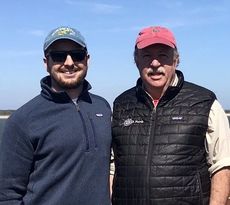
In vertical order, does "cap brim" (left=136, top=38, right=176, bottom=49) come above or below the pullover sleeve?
above

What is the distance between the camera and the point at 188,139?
11.3 feet

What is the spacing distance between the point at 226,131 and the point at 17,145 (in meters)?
1.28

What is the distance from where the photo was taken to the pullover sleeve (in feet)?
10.7

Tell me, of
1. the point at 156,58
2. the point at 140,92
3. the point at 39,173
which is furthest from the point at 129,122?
the point at 39,173

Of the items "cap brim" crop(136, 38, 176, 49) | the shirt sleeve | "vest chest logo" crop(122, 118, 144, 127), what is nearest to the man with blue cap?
"vest chest logo" crop(122, 118, 144, 127)

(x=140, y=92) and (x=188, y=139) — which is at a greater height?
(x=140, y=92)

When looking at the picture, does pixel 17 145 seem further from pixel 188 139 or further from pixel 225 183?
pixel 225 183

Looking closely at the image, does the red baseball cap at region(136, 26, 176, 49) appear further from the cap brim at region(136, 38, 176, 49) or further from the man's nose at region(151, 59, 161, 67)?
the man's nose at region(151, 59, 161, 67)

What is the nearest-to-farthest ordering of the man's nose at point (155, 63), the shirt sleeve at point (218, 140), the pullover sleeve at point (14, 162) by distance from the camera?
the pullover sleeve at point (14, 162)
the shirt sleeve at point (218, 140)
the man's nose at point (155, 63)

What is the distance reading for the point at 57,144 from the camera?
3.29 metres

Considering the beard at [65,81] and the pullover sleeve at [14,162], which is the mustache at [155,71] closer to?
the beard at [65,81]

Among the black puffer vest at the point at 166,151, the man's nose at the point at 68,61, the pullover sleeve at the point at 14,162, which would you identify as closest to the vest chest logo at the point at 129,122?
the black puffer vest at the point at 166,151

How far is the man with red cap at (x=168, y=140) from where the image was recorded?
343cm

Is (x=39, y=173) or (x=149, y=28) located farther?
(x=149, y=28)
